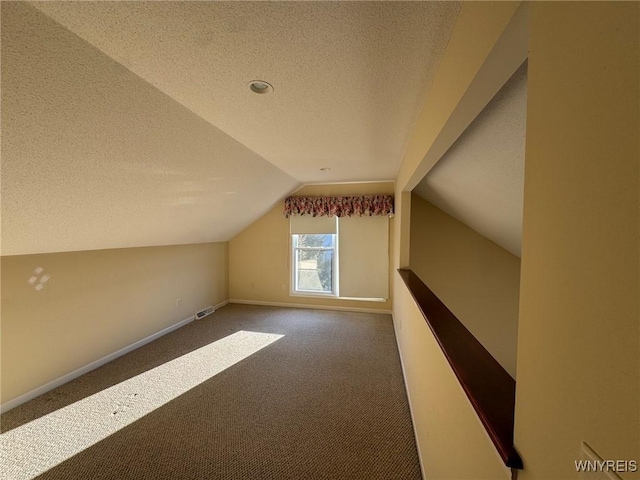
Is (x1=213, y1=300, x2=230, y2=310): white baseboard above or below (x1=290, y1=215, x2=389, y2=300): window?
below

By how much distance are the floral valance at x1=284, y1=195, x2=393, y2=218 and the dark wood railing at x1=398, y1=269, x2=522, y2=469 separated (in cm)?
279

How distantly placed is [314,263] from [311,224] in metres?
0.73

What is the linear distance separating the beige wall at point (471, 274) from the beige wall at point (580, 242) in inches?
124

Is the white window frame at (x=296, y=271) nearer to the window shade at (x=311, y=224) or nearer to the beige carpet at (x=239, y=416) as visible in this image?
the window shade at (x=311, y=224)

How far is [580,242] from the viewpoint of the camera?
37 centimetres

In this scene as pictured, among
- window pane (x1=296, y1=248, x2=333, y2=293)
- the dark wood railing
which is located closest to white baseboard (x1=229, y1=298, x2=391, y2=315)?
window pane (x1=296, y1=248, x2=333, y2=293)

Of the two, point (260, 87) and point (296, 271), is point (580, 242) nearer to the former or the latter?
point (260, 87)

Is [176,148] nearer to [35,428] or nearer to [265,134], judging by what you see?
[265,134]

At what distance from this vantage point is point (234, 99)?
1.48 meters

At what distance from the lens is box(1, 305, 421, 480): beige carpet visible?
151cm

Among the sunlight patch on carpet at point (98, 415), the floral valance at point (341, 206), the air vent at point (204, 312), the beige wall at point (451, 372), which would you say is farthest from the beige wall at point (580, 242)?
the air vent at point (204, 312)

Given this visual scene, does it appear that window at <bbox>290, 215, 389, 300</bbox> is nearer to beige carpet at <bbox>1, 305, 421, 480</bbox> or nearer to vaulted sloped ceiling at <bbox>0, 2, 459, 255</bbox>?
beige carpet at <bbox>1, 305, 421, 480</bbox>

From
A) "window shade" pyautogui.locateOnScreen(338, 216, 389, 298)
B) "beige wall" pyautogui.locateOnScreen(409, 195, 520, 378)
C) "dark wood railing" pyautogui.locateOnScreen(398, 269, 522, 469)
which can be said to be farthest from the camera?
"window shade" pyautogui.locateOnScreen(338, 216, 389, 298)

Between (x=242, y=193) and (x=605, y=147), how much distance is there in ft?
10.5
